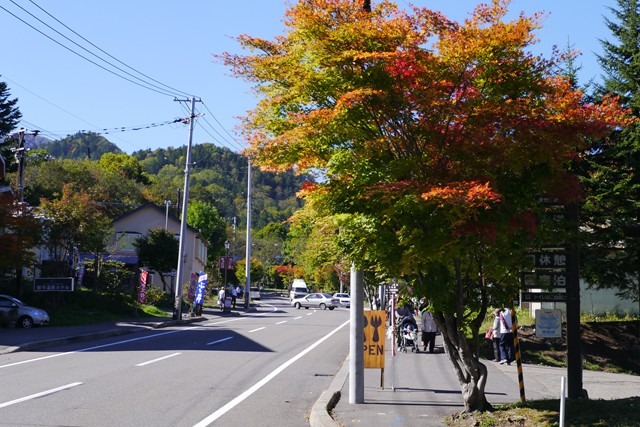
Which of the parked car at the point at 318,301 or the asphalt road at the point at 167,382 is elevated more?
the parked car at the point at 318,301

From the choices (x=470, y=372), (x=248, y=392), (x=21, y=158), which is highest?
(x=21, y=158)

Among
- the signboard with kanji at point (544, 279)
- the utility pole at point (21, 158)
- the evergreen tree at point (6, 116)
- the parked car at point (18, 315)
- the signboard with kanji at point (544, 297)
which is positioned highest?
the evergreen tree at point (6, 116)

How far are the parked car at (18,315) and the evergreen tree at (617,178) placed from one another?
65.4ft

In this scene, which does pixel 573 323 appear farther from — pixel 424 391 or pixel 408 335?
pixel 408 335

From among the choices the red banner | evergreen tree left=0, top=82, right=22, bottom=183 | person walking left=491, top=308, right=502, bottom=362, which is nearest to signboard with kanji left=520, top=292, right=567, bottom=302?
person walking left=491, top=308, right=502, bottom=362

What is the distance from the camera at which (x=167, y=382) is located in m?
13.8

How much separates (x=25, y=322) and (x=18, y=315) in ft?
1.48

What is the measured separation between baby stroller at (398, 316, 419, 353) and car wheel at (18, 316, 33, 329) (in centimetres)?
1433

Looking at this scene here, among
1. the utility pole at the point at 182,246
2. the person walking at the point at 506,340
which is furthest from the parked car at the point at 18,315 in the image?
the person walking at the point at 506,340

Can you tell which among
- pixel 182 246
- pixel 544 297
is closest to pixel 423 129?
pixel 544 297

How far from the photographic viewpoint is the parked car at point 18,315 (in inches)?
1086

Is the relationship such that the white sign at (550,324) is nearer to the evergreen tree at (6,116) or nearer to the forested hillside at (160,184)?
the forested hillside at (160,184)

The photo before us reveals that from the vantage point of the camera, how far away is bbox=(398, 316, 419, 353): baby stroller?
2294cm

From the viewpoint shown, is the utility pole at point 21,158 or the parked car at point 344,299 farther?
the parked car at point 344,299
